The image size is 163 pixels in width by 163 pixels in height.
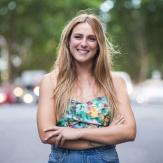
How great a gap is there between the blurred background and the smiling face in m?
1.35

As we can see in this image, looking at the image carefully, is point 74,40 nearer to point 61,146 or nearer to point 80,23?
point 80,23

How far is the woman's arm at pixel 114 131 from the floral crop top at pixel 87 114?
37mm

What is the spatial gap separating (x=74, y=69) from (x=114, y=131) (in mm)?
376

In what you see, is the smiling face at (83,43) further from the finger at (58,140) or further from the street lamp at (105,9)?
the street lamp at (105,9)

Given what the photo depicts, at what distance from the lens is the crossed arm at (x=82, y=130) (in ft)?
9.92

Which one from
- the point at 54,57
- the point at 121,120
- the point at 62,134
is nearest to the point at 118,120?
the point at 121,120

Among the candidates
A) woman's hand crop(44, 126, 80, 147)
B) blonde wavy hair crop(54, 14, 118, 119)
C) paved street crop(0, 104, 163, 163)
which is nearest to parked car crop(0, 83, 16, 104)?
paved street crop(0, 104, 163, 163)

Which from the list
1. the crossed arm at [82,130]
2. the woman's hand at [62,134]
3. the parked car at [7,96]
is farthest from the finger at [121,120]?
the parked car at [7,96]

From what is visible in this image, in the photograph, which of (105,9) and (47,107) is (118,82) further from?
(105,9)

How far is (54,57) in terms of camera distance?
9.63 metres

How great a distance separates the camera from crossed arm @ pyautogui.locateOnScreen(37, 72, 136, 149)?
9.92 feet

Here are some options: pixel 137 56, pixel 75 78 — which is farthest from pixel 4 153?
pixel 137 56

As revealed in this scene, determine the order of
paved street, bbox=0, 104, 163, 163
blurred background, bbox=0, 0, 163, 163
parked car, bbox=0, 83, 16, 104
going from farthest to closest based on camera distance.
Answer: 1. parked car, bbox=0, 83, 16, 104
2. blurred background, bbox=0, 0, 163, 163
3. paved street, bbox=0, 104, 163, 163

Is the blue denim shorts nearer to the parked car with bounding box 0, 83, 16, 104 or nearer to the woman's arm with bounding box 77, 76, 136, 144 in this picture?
the woman's arm with bounding box 77, 76, 136, 144
